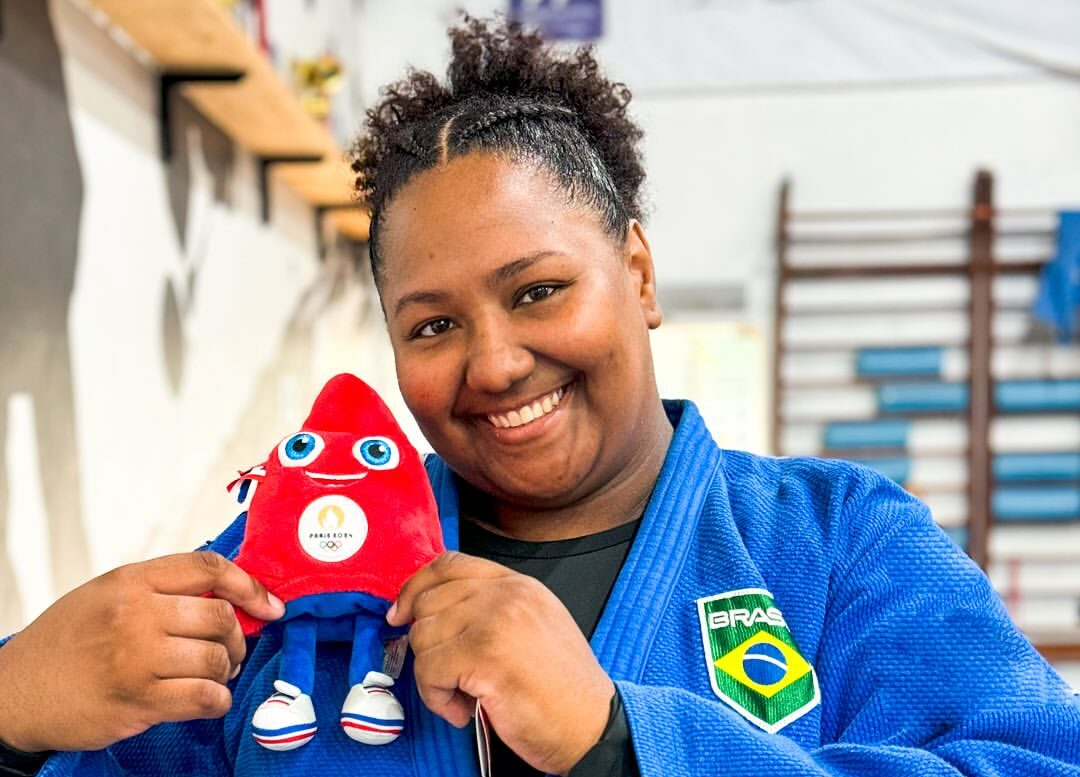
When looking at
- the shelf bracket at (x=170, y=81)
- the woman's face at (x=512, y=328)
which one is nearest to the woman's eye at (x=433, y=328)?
the woman's face at (x=512, y=328)

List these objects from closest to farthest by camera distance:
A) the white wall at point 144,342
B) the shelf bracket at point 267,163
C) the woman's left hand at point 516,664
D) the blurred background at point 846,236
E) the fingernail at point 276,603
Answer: the woman's left hand at point 516,664
the fingernail at point 276,603
the white wall at point 144,342
the shelf bracket at point 267,163
the blurred background at point 846,236

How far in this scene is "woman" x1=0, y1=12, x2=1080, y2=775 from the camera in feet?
2.40

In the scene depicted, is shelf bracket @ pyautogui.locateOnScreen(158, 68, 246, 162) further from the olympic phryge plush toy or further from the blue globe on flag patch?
the blue globe on flag patch

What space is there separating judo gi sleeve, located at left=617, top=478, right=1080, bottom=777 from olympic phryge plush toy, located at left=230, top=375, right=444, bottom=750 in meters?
0.20

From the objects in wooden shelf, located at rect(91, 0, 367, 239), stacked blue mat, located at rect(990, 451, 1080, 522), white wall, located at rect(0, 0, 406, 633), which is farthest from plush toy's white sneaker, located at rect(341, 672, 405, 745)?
stacked blue mat, located at rect(990, 451, 1080, 522)

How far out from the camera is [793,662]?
2.76 feet

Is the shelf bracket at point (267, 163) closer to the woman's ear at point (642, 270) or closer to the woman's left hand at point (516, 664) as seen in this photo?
the woman's ear at point (642, 270)

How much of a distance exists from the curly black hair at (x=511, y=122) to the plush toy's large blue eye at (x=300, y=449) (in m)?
0.19

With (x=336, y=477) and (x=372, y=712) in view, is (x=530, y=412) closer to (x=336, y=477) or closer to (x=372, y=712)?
(x=336, y=477)

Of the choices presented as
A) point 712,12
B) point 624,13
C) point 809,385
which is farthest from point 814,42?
point 809,385

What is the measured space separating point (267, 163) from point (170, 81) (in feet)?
2.56

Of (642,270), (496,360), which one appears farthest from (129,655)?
(642,270)

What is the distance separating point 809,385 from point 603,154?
11.4ft

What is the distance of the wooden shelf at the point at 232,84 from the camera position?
6.47ft
